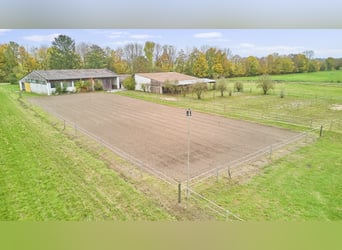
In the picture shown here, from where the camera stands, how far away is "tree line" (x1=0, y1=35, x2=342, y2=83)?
5705 mm

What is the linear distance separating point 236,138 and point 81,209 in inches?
161

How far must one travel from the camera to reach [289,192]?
360cm

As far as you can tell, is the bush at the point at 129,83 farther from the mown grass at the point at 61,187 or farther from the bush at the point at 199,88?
the mown grass at the point at 61,187

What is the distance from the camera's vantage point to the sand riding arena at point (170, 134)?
475 cm

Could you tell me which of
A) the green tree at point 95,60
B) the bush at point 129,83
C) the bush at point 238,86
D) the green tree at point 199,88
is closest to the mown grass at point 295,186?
the green tree at point 199,88

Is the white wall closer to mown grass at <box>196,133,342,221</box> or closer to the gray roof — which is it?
the gray roof

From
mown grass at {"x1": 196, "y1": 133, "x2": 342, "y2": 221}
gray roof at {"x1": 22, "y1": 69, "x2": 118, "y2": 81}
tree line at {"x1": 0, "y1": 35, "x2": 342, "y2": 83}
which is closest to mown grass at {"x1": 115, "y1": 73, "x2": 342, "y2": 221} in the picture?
mown grass at {"x1": 196, "y1": 133, "x2": 342, "y2": 221}

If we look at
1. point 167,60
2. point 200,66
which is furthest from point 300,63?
point 167,60

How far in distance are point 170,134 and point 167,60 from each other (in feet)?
6.72

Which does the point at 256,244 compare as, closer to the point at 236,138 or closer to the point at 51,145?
the point at 236,138

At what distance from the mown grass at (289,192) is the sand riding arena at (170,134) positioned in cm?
72

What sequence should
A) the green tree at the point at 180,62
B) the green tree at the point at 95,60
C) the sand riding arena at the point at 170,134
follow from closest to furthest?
the sand riding arena at the point at 170,134 → the green tree at the point at 180,62 → the green tree at the point at 95,60

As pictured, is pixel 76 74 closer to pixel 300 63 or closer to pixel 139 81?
pixel 139 81

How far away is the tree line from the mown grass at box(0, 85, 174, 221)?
2.14m
